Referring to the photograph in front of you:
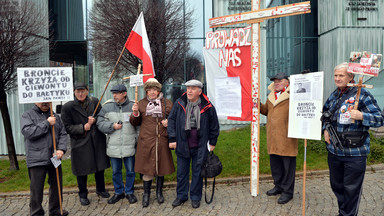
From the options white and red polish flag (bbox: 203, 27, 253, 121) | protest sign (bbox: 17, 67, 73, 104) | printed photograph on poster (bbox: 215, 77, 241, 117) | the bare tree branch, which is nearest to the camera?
protest sign (bbox: 17, 67, 73, 104)

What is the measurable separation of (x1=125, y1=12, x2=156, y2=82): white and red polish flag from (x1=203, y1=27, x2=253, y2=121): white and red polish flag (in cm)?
102

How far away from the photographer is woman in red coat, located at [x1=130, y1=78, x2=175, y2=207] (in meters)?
4.61

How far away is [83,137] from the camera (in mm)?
4637

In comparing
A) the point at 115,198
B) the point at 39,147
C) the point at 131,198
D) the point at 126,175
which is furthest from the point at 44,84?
the point at 131,198

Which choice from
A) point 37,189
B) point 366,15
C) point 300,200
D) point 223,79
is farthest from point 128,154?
point 366,15

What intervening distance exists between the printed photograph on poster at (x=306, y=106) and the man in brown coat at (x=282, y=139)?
32 cm

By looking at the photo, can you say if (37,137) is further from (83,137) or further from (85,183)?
(85,183)

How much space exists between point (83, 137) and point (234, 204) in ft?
8.47

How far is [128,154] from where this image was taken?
185 inches

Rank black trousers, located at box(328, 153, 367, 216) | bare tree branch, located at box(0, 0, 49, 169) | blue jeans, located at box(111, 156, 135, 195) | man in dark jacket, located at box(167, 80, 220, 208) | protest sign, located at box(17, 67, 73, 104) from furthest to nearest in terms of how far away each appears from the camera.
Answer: bare tree branch, located at box(0, 0, 49, 169) → blue jeans, located at box(111, 156, 135, 195) → man in dark jacket, located at box(167, 80, 220, 208) → protest sign, located at box(17, 67, 73, 104) → black trousers, located at box(328, 153, 367, 216)

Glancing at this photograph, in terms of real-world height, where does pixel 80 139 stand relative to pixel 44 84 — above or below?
below

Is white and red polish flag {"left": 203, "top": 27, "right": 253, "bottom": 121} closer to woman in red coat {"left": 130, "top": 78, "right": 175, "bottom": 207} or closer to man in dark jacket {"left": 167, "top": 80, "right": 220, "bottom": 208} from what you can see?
man in dark jacket {"left": 167, "top": 80, "right": 220, "bottom": 208}

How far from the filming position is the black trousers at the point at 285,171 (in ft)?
15.2

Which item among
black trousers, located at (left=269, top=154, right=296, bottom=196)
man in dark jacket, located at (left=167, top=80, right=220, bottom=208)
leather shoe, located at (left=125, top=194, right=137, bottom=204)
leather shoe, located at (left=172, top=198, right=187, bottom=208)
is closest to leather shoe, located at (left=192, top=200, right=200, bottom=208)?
man in dark jacket, located at (left=167, top=80, right=220, bottom=208)
